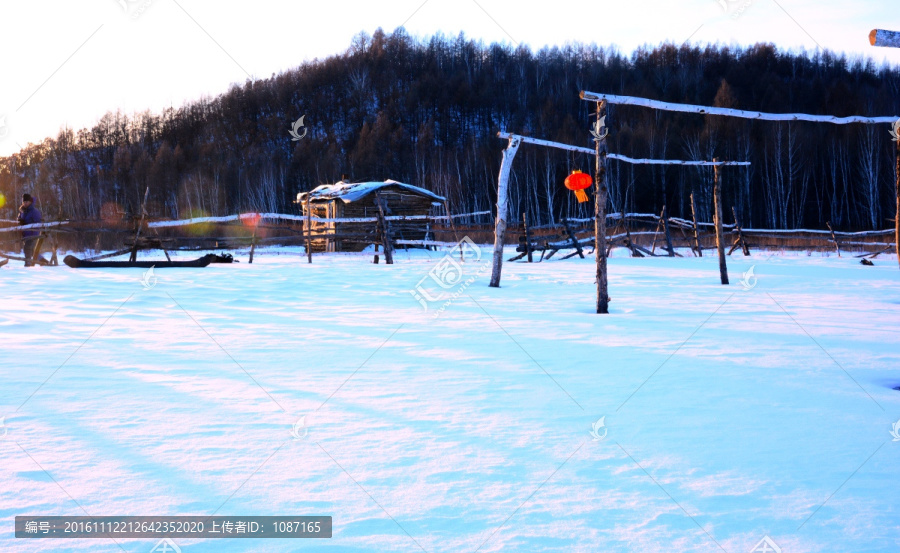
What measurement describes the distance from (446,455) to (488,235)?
92.9 feet

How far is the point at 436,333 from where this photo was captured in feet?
21.6

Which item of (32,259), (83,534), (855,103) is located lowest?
(83,534)

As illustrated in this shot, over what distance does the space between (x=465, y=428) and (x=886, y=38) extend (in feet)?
13.2

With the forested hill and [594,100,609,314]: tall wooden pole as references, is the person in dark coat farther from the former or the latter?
the forested hill

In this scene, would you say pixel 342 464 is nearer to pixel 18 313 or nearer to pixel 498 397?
pixel 498 397

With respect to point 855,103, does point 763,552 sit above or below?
below

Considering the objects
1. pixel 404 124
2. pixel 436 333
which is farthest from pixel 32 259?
pixel 404 124
